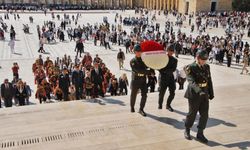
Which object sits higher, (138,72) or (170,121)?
(138,72)

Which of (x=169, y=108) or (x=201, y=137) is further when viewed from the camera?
(x=169, y=108)

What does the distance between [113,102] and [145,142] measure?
8.50 ft

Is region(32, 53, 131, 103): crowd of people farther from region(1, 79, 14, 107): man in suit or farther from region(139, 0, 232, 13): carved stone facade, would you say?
region(139, 0, 232, 13): carved stone facade

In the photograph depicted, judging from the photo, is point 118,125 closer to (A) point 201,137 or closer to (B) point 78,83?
(A) point 201,137

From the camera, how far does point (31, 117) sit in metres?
7.65

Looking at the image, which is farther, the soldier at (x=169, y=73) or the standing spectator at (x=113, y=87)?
the standing spectator at (x=113, y=87)

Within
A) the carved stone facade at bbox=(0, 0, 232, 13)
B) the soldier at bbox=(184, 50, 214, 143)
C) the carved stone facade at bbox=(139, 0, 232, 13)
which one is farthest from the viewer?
the carved stone facade at bbox=(0, 0, 232, 13)

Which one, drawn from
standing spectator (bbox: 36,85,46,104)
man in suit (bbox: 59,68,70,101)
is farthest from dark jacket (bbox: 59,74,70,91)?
standing spectator (bbox: 36,85,46,104)

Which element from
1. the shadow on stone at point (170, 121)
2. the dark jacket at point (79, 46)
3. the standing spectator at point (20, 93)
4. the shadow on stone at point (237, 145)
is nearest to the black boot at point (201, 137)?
the shadow on stone at point (237, 145)

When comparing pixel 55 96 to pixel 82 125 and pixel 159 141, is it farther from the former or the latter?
pixel 159 141

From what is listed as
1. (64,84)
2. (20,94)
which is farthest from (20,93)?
(64,84)

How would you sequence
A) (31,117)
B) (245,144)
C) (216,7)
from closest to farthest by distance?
(245,144) → (31,117) → (216,7)

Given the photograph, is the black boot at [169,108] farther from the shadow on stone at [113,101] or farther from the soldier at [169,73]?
the shadow on stone at [113,101]

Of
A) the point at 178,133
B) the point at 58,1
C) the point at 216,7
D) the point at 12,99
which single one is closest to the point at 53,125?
the point at 178,133
